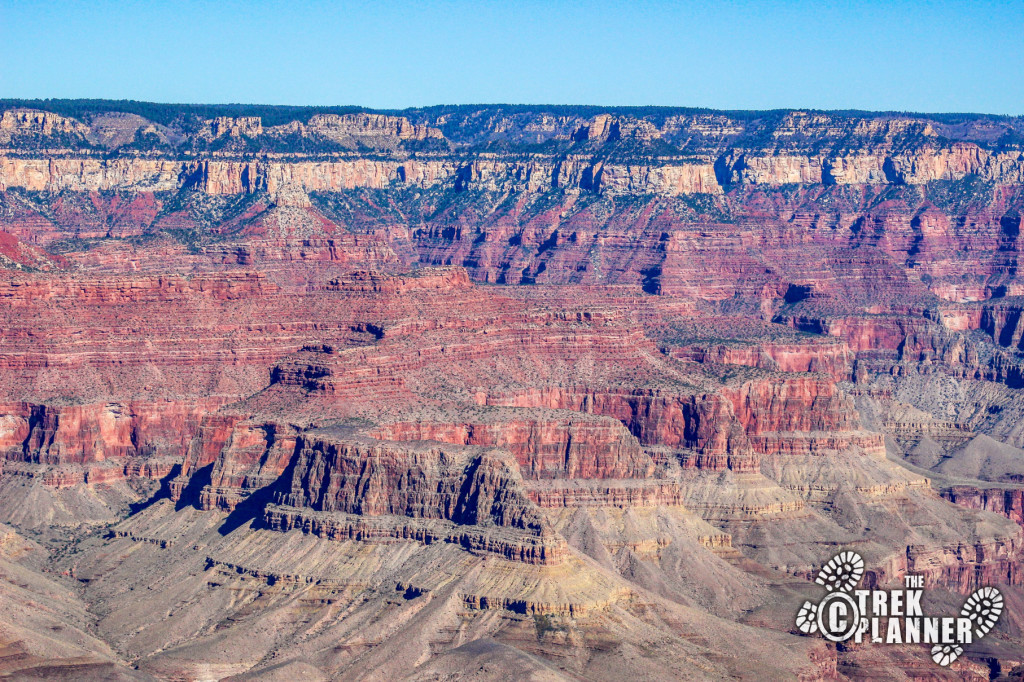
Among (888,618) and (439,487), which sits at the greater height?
(439,487)

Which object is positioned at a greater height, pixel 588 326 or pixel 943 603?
pixel 588 326

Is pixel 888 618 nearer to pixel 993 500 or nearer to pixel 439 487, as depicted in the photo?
pixel 439 487

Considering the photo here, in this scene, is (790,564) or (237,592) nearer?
(237,592)

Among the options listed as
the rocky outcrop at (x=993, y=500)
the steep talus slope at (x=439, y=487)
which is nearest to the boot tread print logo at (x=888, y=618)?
the steep talus slope at (x=439, y=487)

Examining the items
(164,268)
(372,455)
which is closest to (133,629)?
(372,455)

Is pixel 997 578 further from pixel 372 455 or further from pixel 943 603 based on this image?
pixel 372 455

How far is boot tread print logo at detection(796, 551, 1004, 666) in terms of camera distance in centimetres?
11625

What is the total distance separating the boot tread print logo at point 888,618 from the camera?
116 m

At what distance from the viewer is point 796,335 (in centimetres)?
19712

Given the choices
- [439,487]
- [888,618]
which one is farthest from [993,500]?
[439,487]

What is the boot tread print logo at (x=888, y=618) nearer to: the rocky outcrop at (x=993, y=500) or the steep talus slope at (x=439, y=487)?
the steep talus slope at (x=439, y=487)

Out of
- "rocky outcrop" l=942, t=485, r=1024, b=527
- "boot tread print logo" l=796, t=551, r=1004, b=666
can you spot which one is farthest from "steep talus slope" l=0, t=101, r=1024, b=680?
"boot tread print logo" l=796, t=551, r=1004, b=666

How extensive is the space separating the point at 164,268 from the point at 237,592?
261 ft

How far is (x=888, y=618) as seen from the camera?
4599 inches
